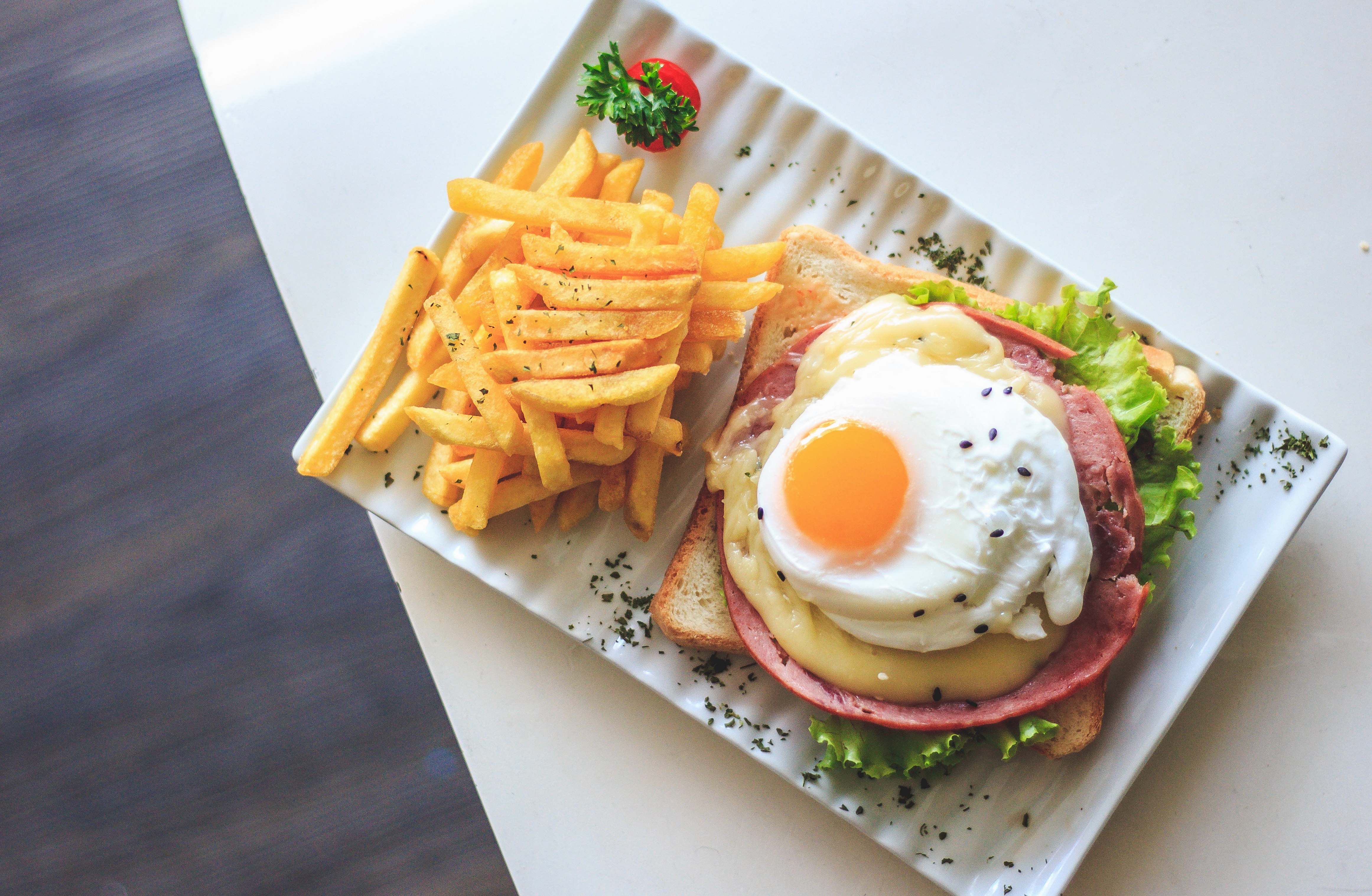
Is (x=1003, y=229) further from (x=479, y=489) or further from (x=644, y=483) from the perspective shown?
(x=479, y=489)

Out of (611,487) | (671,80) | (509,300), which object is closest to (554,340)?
(509,300)

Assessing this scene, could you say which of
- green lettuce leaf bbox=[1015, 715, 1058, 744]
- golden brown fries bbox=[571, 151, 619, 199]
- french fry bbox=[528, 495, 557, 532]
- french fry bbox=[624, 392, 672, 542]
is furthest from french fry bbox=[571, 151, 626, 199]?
green lettuce leaf bbox=[1015, 715, 1058, 744]

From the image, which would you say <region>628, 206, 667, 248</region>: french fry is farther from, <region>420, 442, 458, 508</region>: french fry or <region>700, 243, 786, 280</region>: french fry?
<region>420, 442, 458, 508</region>: french fry

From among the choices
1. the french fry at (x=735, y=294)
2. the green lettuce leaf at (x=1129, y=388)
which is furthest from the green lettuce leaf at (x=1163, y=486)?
the french fry at (x=735, y=294)

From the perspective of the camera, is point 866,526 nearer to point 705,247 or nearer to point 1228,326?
point 705,247

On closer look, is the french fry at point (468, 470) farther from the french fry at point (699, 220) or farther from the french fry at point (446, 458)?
the french fry at point (699, 220)
